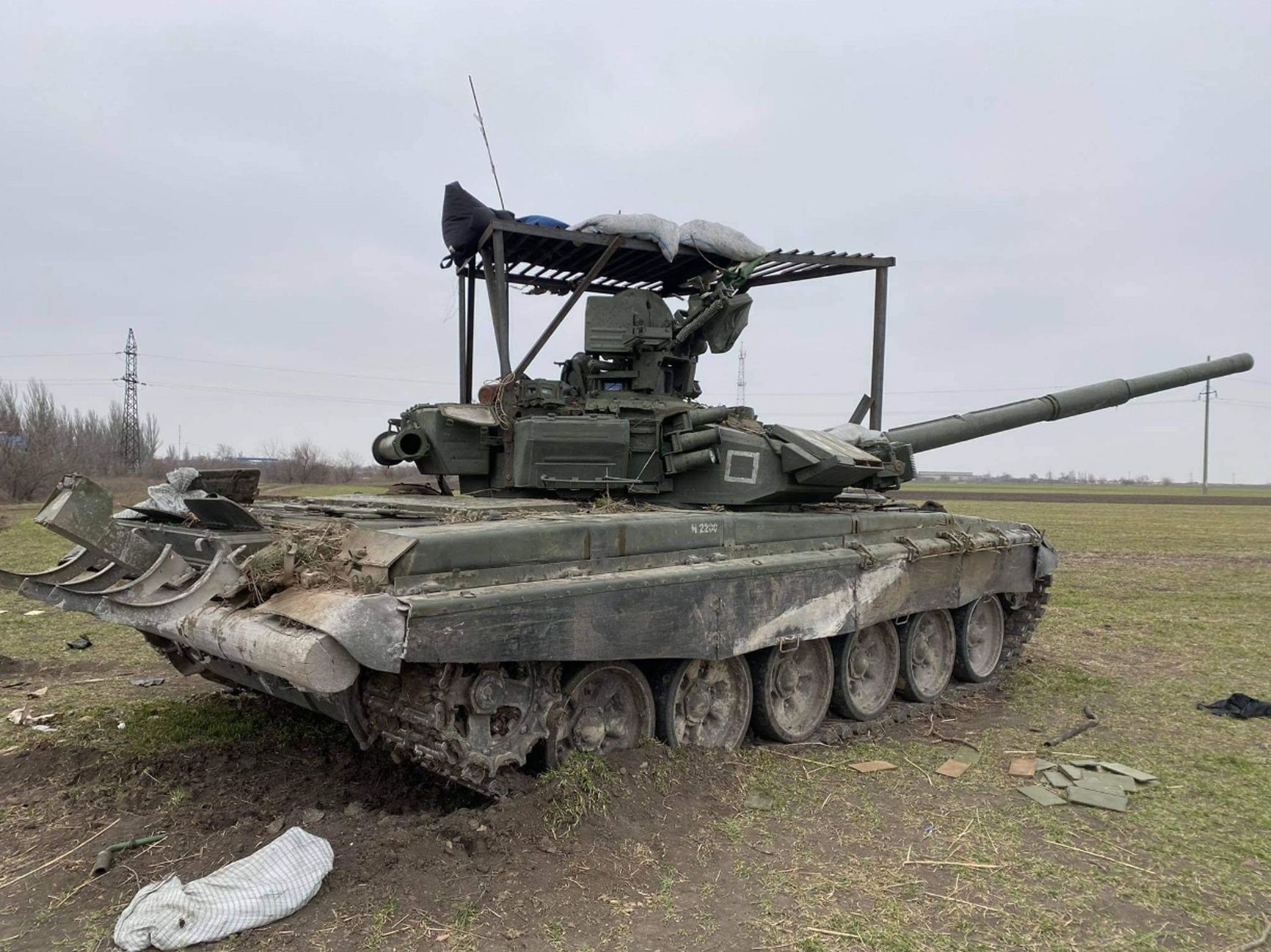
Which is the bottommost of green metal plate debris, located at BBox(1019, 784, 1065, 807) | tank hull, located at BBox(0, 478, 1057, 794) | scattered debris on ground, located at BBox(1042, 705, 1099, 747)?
green metal plate debris, located at BBox(1019, 784, 1065, 807)

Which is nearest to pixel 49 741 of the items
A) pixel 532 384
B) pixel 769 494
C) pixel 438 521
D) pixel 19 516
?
pixel 438 521

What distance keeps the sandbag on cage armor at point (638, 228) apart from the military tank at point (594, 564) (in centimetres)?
13

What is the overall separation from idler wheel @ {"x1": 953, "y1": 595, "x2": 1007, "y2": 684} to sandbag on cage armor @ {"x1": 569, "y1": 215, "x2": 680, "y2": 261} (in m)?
4.27

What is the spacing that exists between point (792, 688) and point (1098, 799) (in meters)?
2.04

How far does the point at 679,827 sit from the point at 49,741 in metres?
4.45

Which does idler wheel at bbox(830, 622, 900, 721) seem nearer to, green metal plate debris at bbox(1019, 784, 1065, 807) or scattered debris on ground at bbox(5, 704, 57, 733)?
green metal plate debris at bbox(1019, 784, 1065, 807)

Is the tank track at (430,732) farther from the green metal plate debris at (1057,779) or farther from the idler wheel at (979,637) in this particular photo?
the idler wheel at (979,637)

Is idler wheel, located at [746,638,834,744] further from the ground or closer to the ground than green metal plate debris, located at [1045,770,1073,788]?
further from the ground

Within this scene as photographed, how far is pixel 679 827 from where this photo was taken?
4.88 meters

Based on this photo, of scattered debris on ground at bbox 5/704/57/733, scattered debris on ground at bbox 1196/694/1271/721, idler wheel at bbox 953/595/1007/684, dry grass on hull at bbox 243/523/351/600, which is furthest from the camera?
idler wheel at bbox 953/595/1007/684

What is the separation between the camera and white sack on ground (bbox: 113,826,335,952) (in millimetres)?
3699

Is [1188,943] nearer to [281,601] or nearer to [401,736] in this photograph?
[401,736]

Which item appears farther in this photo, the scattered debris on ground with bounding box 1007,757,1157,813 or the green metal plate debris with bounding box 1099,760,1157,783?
the green metal plate debris with bounding box 1099,760,1157,783

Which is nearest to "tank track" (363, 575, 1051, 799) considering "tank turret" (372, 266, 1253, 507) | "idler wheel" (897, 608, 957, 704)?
"tank turret" (372, 266, 1253, 507)
